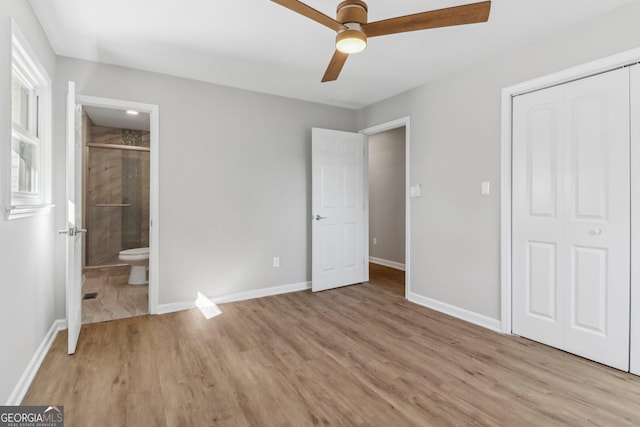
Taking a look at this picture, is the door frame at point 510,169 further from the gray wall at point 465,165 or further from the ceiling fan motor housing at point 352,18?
the ceiling fan motor housing at point 352,18

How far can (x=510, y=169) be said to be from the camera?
2.79m

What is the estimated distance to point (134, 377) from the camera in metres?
2.11

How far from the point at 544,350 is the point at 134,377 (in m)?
2.96

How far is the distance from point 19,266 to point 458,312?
11.4 feet

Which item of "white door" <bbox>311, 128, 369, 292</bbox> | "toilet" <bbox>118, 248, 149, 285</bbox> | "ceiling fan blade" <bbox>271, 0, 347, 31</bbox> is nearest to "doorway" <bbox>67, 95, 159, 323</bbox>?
"toilet" <bbox>118, 248, 149, 285</bbox>

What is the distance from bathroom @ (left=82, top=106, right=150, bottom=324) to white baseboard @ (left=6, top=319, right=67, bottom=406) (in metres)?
2.02

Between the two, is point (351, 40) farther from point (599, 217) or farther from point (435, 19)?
point (599, 217)

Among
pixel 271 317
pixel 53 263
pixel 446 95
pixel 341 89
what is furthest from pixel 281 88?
pixel 53 263

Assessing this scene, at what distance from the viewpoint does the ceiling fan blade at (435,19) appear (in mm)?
1631

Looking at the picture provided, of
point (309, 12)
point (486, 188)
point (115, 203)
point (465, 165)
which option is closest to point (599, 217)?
point (486, 188)

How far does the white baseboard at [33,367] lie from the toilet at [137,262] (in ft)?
4.65

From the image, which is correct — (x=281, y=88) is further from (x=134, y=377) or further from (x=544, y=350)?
(x=544, y=350)

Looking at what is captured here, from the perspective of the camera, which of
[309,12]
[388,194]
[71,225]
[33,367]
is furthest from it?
[388,194]

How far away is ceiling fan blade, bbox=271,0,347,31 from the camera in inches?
64.3
